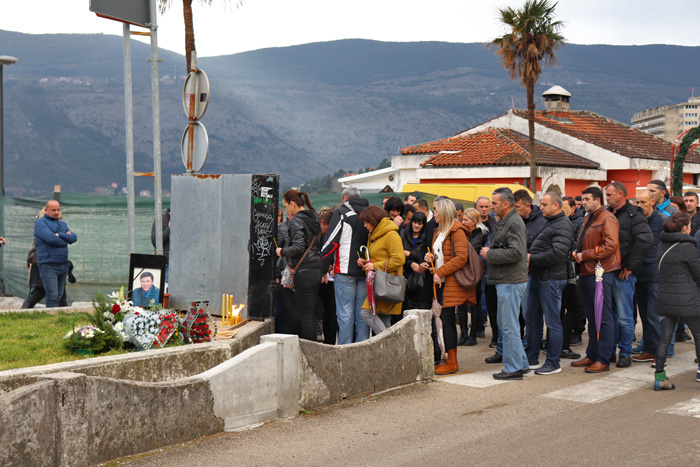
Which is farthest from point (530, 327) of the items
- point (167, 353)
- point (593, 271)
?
point (167, 353)

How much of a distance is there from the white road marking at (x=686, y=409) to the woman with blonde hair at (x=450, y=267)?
7.83 feet

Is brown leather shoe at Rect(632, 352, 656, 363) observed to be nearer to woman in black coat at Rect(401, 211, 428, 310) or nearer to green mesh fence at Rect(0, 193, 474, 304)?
woman in black coat at Rect(401, 211, 428, 310)

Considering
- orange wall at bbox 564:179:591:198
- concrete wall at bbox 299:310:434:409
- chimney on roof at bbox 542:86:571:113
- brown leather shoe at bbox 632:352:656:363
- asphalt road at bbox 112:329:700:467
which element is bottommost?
brown leather shoe at bbox 632:352:656:363

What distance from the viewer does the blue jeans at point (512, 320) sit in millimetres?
8203

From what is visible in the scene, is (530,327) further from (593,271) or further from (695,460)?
(695,460)

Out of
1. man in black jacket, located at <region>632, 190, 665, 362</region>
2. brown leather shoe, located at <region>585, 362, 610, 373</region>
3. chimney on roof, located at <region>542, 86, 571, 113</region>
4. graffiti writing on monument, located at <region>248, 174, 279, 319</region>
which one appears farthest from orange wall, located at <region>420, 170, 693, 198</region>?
Answer: graffiti writing on monument, located at <region>248, 174, 279, 319</region>

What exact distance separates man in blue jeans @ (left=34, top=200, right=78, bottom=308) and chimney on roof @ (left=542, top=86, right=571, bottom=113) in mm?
46608

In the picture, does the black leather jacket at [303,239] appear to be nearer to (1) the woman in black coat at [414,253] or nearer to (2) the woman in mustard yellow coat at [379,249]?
(2) the woman in mustard yellow coat at [379,249]

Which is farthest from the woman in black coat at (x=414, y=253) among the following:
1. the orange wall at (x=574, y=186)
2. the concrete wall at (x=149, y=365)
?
the orange wall at (x=574, y=186)

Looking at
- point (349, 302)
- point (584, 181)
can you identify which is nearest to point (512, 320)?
point (349, 302)

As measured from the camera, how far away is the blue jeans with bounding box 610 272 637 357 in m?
9.10

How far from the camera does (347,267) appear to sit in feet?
29.2

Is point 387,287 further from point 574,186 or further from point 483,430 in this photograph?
point 574,186

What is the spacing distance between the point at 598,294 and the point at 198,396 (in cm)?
499
